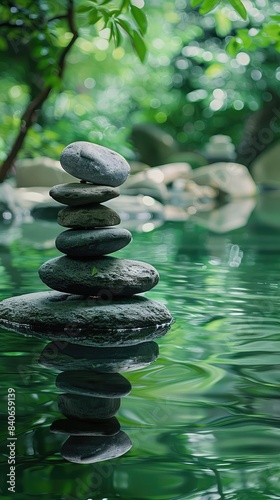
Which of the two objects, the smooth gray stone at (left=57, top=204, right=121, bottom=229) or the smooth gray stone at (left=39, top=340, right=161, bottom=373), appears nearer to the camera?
the smooth gray stone at (left=39, top=340, right=161, bottom=373)

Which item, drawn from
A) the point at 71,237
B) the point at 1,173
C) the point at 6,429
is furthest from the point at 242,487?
the point at 1,173

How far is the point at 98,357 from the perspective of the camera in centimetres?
410

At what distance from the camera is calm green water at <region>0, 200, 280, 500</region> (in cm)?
256

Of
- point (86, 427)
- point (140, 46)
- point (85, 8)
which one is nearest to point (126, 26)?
point (140, 46)

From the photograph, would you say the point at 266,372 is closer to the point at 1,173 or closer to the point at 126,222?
the point at 1,173

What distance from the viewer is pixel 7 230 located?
10188 mm

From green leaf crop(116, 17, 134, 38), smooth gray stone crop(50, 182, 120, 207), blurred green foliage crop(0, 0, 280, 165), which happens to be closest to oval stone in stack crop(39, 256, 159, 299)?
smooth gray stone crop(50, 182, 120, 207)

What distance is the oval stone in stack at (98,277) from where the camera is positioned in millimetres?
4668

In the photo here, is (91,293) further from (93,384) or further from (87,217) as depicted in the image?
(93,384)

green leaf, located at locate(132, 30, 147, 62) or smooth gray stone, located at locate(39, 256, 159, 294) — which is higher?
Result: green leaf, located at locate(132, 30, 147, 62)

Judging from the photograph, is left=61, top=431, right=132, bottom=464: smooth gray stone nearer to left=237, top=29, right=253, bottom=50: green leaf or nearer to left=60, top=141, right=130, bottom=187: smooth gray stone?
left=237, top=29, right=253, bottom=50: green leaf

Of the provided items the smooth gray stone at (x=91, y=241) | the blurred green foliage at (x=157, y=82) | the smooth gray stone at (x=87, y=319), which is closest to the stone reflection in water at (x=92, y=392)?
the smooth gray stone at (x=87, y=319)

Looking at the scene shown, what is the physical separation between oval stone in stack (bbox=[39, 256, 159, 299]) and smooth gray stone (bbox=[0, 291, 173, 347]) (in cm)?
6

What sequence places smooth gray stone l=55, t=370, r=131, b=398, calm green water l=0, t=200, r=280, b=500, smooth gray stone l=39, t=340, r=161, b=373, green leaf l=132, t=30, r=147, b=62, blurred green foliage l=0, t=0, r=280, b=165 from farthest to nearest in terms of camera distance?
blurred green foliage l=0, t=0, r=280, b=165 < smooth gray stone l=39, t=340, r=161, b=373 < smooth gray stone l=55, t=370, r=131, b=398 < green leaf l=132, t=30, r=147, b=62 < calm green water l=0, t=200, r=280, b=500
